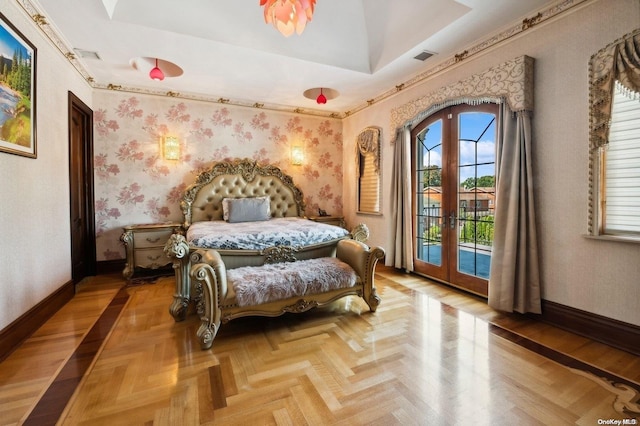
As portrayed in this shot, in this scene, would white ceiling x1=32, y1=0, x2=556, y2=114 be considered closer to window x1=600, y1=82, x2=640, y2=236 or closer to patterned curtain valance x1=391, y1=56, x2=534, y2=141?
patterned curtain valance x1=391, y1=56, x2=534, y2=141

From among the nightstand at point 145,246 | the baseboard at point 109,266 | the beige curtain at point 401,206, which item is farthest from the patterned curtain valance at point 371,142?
the baseboard at point 109,266

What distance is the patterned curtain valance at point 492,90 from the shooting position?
252 cm

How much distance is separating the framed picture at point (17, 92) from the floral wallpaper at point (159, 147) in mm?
1605

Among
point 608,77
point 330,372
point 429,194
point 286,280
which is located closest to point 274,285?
point 286,280

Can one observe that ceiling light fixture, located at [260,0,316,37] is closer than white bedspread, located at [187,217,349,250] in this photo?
Yes

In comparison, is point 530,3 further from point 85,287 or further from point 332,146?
point 85,287

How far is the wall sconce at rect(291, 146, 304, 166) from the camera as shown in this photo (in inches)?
197

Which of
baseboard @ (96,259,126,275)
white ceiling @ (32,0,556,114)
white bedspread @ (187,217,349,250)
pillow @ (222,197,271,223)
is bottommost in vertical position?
baseboard @ (96,259,126,275)

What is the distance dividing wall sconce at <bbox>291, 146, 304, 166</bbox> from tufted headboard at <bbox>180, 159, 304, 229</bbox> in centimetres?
37

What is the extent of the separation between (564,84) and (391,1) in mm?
1810

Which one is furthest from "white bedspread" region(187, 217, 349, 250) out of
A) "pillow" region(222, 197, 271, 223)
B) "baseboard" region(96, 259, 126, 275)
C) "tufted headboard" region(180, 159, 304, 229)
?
"baseboard" region(96, 259, 126, 275)

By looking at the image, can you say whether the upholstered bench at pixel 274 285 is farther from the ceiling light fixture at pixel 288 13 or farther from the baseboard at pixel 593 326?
the ceiling light fixture at pixel 288 13

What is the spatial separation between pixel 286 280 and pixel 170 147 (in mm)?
3041

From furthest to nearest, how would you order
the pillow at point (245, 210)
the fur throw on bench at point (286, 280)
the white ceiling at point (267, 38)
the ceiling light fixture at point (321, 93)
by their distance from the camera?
1. the ceiling light fixture at point (321, 93)
2. the pillow at point (245, 210)
3. the white ceiling at point (267, 38)
4. the fur throw on bench at point (286, 280)
